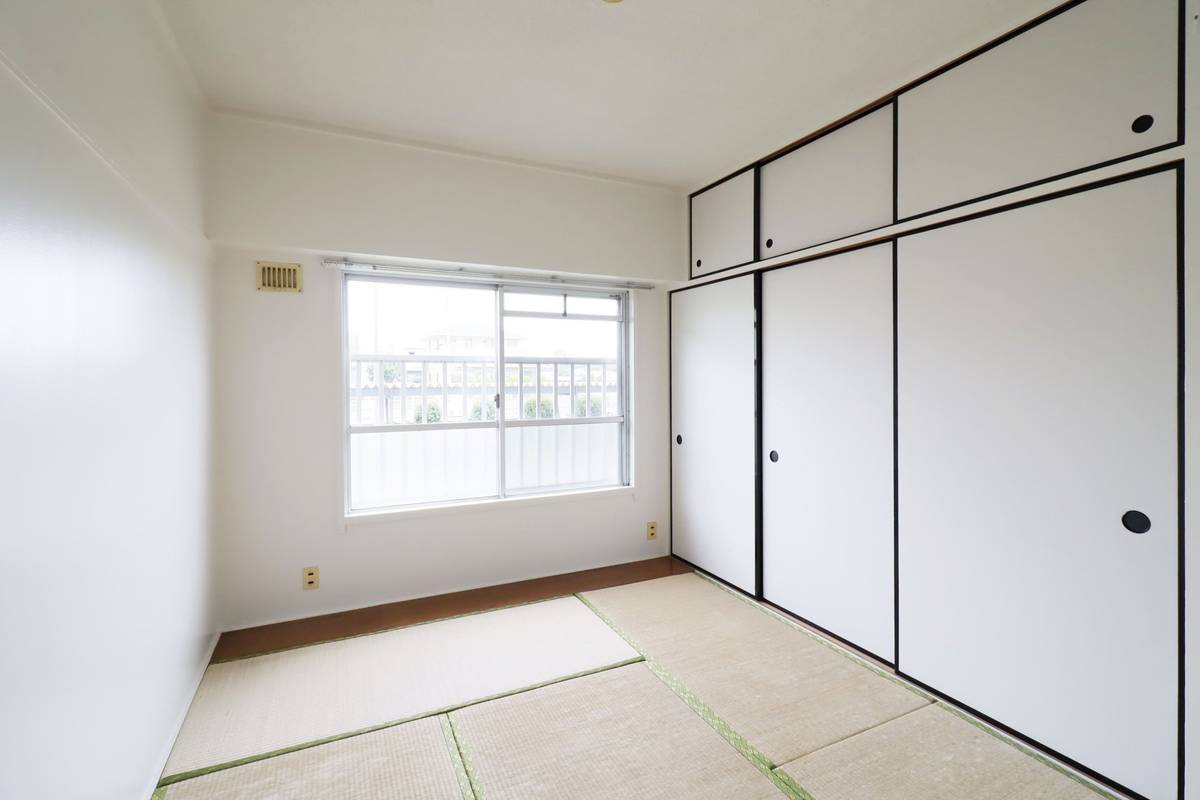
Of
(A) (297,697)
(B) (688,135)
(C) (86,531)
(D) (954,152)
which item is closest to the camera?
(C) (86,531)

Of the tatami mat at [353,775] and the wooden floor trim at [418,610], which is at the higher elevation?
the wooden floor trim at [418,610]

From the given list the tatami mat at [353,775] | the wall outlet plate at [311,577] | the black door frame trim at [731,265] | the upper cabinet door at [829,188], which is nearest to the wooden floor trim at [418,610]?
the wall outlet plate at [311,577]

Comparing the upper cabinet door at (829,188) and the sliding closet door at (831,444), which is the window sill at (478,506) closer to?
the sliding closet door at (831,444)

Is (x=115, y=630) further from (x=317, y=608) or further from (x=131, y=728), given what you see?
(x=317, y=608)

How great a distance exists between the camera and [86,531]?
1.34 m

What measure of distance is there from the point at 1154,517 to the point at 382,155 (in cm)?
364

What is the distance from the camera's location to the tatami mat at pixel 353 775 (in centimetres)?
176

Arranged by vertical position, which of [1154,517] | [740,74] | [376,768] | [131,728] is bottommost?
[376,768]

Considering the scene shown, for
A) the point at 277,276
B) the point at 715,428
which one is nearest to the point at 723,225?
the point at 715,428

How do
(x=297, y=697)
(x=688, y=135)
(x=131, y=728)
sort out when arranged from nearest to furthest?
(x=131, y=728) → (x=297, y=697) → (x=688, y=135)

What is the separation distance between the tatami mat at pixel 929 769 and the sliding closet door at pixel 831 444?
51cm

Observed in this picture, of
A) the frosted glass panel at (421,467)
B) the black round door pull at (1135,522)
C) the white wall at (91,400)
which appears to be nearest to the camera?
the white wall at (91,400)

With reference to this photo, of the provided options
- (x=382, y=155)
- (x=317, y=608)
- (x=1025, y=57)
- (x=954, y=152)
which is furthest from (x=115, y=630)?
(x=1025, y=57)

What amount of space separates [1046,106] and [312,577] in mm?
3942
